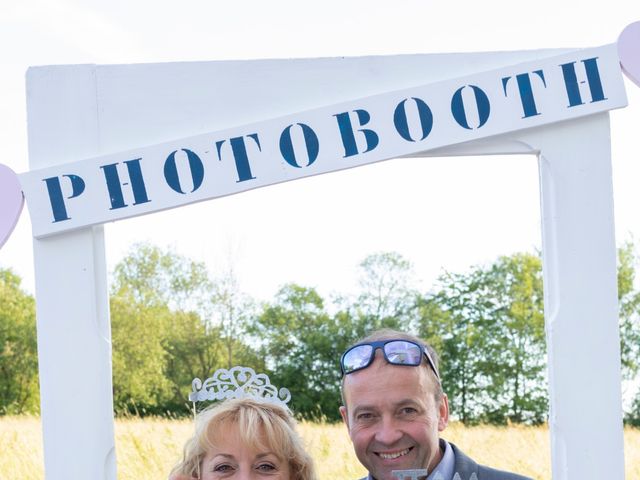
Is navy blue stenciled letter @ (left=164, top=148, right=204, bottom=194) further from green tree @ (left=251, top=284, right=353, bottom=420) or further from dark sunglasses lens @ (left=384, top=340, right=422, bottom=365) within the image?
green tree @ (left=251, top=284, right=353, bottom=420)

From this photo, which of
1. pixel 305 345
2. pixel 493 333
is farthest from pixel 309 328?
pixel 493 333

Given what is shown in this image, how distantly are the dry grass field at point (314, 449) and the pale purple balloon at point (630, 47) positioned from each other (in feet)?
7.69

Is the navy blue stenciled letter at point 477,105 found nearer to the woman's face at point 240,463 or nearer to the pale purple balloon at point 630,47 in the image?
the pale purple balloon at point 630,47

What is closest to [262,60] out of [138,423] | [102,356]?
[102,356]

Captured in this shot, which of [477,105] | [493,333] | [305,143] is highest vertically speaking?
[477,105]

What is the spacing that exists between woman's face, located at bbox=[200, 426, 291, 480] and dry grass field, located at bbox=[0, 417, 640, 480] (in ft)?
5.21

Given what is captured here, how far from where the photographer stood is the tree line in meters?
15.2

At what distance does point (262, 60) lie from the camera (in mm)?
3422

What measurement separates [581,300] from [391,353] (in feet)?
2.52

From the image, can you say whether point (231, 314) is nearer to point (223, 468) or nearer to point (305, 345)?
point (305, 345)

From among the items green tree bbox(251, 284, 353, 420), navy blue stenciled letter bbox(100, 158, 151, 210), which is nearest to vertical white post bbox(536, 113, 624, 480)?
navy blue stenciled letter bbox(100, 158, 151, 210)

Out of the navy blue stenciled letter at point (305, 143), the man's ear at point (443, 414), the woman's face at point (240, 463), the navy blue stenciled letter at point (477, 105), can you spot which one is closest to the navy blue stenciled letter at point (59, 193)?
the navy blue stenciled letter at point (305, 143)

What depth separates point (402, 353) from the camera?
308 cm

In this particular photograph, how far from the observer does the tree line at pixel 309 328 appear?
50.0 feet
